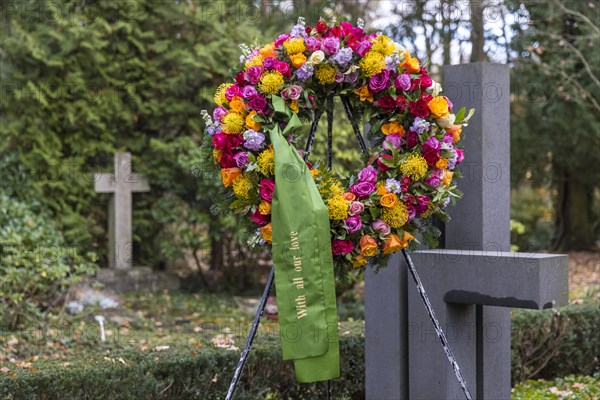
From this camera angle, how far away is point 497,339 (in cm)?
441

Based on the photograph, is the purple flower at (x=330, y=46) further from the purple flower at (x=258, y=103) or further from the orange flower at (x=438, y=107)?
the orange flower at (x=438, y=107)

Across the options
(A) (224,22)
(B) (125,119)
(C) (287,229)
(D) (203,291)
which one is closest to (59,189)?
(B) (125,119)

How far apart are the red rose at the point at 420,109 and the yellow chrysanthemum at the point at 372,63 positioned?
9.2 inches

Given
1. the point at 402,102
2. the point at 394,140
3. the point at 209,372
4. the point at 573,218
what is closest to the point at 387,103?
the point at 402,102

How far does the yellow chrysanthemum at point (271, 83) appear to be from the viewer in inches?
141

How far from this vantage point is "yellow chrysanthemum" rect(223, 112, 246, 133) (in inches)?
141

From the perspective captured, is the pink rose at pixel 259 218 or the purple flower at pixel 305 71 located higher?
the purple flower at pixel 305 71

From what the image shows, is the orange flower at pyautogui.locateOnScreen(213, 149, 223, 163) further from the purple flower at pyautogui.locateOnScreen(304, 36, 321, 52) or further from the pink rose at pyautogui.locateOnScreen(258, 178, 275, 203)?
the purple flower at pyautogui.locateOnScreen(304, 36, 321, 52)

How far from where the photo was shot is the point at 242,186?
11.7ft

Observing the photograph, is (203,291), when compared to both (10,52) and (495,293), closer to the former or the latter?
(10,52)

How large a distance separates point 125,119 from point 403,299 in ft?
20.6

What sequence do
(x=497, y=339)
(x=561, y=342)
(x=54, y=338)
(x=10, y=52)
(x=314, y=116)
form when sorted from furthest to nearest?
(x=10, y=52)
(x=54, y=338)
(x=561, y=342)
(x=497, y=339)
(x=314, y=116)

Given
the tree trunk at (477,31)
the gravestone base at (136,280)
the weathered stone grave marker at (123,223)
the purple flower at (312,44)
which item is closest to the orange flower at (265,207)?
the purple flower at (312,44)

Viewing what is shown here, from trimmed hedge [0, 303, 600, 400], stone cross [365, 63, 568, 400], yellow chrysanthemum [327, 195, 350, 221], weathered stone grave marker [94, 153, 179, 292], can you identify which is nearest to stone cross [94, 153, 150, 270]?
weathered stone grave marker [94, 153, 179, 292]
